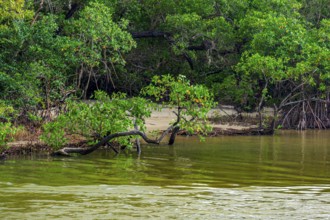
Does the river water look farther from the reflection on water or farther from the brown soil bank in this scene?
the brown soil bank

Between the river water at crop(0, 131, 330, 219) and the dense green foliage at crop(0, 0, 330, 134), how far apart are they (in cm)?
378

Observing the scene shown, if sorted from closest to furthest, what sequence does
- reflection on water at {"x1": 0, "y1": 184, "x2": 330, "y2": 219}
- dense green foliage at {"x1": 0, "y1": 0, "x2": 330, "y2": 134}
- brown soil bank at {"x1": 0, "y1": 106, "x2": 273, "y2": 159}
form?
reflection on water at {"x1": 0, "y1": 184, "x2": 330, "y2": 219}, dense green foliage at {"x1": 0, "y1": 0, "x2": 330, "y2": 134}, brown soil bank at {"x1": 0, "y1": 106, "x2": 273, "y2": 159}

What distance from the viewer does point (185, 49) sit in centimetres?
2462

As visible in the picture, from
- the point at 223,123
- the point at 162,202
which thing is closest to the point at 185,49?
the point at 223,123

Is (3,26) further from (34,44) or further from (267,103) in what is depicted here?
(267,103)

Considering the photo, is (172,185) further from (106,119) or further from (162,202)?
(106,119)

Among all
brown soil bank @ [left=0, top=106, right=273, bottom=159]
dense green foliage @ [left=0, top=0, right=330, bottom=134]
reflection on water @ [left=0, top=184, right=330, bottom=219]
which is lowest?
reflection on water @ [left=0, top=184, right=330, bottom=219]

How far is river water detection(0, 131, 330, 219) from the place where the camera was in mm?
8555

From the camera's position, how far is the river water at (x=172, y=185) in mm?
8555

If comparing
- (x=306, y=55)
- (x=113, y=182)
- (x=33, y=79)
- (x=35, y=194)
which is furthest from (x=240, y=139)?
(x=35, y=194)

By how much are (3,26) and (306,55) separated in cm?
988

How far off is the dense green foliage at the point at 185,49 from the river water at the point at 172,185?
378 cm

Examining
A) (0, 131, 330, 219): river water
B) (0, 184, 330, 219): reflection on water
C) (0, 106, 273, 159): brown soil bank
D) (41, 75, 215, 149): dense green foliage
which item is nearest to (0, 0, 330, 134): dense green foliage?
(0, 106, 273, 159): brown soil bank

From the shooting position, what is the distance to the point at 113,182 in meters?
10.9
